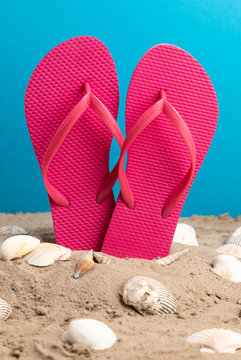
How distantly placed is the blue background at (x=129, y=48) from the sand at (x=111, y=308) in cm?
131

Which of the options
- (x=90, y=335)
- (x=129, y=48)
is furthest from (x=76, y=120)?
(x=129, y=48)

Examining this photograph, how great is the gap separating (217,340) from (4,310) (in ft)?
1.32

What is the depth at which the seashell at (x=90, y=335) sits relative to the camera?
2.49 ft

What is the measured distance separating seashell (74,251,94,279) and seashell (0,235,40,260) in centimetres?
15

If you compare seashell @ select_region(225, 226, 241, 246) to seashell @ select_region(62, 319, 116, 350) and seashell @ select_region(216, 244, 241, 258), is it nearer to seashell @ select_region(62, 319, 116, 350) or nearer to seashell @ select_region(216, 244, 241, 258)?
seashell @ select_region(216, 244, 241, 258)

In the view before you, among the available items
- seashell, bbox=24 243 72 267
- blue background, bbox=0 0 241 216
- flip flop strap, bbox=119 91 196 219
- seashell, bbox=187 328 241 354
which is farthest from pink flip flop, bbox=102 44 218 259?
blue background, bbox=0 0 241 216

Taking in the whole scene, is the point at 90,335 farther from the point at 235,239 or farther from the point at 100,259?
the point at 235,239

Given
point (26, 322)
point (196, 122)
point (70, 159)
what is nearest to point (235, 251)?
point (196, 122)

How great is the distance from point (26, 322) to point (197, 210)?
1724 millimetres

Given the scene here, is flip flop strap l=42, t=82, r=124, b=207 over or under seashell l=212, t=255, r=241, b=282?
over

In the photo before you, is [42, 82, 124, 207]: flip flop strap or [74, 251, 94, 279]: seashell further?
[42, 82, 124, 207]: flip flop strap

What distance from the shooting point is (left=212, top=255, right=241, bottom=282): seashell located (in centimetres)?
116

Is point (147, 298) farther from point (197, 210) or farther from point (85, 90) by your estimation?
point (197, 210)

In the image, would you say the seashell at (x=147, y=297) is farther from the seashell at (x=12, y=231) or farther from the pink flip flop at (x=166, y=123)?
the seashell at (x=12, y=231)
